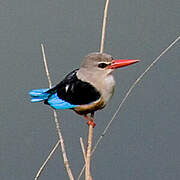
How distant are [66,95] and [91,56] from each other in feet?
0.38

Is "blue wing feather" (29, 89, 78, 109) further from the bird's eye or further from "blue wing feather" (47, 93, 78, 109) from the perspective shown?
the bird's eye

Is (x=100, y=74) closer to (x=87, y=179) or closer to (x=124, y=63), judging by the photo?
(x=124, y=63)

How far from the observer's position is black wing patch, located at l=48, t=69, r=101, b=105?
0.94m

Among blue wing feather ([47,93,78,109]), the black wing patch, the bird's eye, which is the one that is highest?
the bird's eye

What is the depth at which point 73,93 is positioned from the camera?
970 millimetres

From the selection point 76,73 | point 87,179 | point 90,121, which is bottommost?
point 87,179

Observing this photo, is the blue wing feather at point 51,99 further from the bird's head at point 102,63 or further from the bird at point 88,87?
the bird's head at point 102,63

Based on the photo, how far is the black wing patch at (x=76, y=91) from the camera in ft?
3.07

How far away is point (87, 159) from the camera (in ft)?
3.03

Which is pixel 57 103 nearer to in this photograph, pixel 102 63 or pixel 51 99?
pixel 51 99

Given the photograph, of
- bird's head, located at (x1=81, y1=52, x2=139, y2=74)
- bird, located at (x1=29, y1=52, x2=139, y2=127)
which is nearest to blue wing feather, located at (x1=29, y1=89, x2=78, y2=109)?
bird, located at (x1=29, y1=52, x2=139, y2=127)

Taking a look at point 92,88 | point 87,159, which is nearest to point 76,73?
point 92,88

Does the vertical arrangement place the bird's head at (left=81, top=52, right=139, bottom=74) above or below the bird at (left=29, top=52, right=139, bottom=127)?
above

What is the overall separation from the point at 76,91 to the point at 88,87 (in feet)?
0.13
